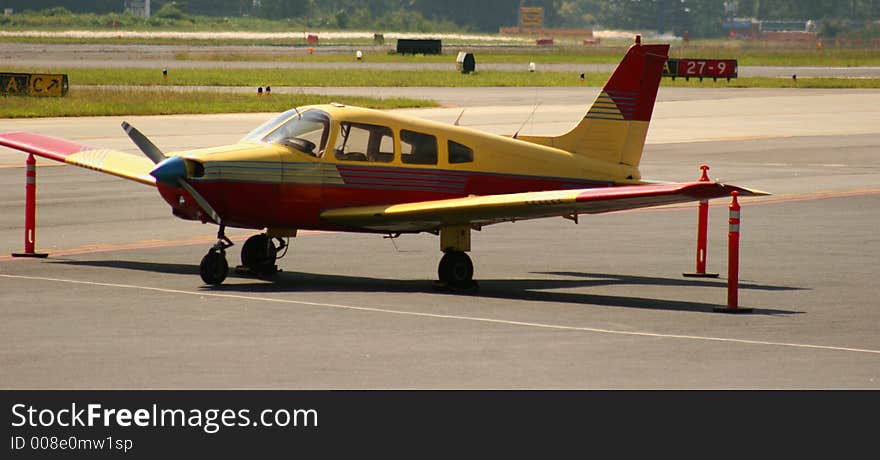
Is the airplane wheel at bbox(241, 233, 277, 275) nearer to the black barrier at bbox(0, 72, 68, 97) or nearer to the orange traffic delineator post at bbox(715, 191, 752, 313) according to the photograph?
the orange traffic delineator post at bbox(715, 191, 752, 313)

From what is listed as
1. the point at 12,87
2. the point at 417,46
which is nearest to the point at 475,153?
the point at 12,87

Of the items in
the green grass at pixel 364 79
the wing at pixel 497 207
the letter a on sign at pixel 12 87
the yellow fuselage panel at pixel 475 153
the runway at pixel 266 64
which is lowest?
the wing at pixel 497 207

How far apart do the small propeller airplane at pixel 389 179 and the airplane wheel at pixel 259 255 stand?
0.01 m

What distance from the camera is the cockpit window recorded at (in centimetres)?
1830

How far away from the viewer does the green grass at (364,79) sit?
71125mm

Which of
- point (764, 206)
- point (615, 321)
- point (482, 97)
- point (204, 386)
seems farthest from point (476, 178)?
point (482, 97)

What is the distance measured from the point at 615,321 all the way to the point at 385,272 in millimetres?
4665

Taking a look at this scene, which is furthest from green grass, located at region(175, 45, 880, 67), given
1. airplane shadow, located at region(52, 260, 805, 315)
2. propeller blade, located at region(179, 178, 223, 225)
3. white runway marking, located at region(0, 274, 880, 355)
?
propeller blade, located at region(179, 178, 223, 225)

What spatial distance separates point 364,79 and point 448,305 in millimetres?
60412

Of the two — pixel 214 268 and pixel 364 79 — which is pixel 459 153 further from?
pixel 364 79

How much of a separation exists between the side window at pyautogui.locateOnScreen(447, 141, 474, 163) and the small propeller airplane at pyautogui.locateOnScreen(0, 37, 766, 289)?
0.01 m

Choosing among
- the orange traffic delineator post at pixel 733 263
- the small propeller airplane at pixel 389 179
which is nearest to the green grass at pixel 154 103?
the small propeller airplane at pixel 389 179

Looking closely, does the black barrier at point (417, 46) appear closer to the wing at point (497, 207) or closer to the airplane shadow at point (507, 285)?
the airplane shadow at point (507, 285)
